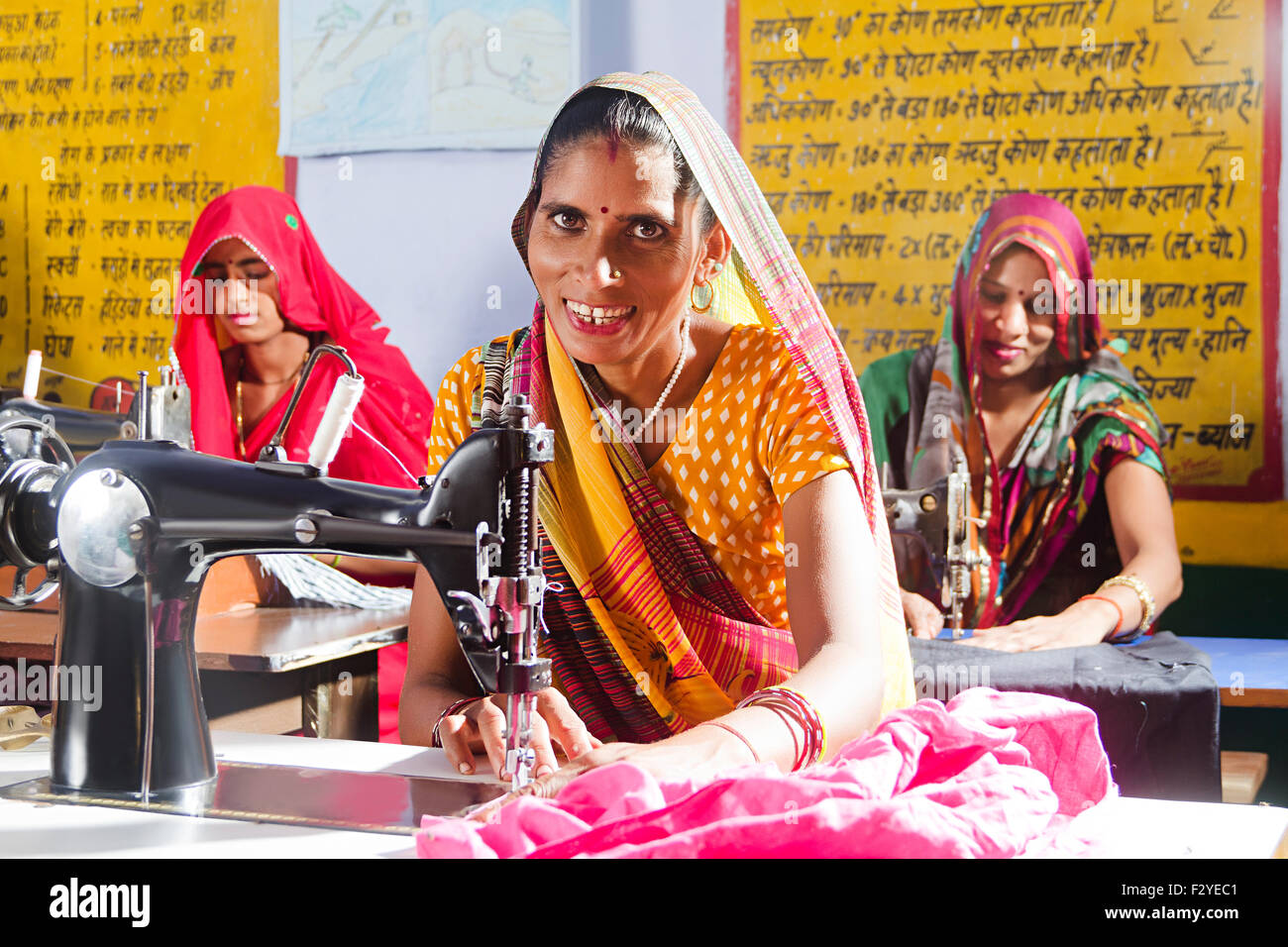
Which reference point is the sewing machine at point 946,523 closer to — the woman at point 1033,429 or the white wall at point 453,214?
the woman at point 1033,429

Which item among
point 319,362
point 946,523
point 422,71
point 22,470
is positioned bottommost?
point 946,523

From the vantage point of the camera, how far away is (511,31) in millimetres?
4109

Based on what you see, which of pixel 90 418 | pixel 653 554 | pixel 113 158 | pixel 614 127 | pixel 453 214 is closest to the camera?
pixel 614 127

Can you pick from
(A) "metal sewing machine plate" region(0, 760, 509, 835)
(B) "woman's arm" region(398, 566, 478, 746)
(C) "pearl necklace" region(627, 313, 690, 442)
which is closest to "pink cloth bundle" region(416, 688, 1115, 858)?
(A) "metal sewing machine plate" region(0, 760, 509, 835)

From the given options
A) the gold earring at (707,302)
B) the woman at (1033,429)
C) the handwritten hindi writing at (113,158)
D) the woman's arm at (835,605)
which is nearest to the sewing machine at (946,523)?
the woman at (1033,429)

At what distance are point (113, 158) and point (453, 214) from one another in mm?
1572

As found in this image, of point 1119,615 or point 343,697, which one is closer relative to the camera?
point 343,697

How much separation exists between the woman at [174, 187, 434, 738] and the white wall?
15.2 inches

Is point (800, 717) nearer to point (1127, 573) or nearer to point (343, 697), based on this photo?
point (343, 697)

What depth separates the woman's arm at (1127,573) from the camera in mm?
2742

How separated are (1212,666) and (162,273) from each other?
388cm

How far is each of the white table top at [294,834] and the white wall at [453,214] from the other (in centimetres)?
309

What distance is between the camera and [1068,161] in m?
3.64

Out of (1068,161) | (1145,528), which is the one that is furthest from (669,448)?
(1068,161)
